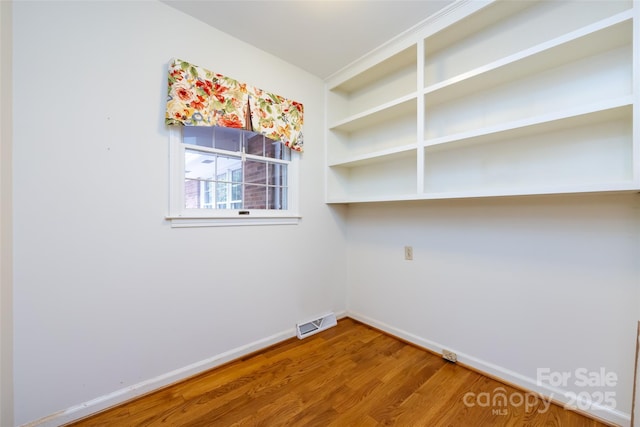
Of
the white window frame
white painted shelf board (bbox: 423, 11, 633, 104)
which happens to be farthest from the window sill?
white painted shelf board (bbox: 423, 11, 633, 104)

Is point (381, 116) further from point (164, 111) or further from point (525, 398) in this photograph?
point (525, 398)


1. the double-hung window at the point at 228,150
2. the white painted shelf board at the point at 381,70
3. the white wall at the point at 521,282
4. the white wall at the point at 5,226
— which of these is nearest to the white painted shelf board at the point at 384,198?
the white wall at the point at 521,282

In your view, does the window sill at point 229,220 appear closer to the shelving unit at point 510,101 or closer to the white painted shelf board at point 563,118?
the shelving unit at point 510,101

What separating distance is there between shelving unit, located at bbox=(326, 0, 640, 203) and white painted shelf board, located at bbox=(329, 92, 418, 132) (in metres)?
0.01

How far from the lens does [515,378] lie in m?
1.68

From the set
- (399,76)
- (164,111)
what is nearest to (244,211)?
(164,111)

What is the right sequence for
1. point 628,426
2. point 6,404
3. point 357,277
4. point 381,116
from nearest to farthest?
point 6,404 → point 628,426 → point 381,116 → point 357,277

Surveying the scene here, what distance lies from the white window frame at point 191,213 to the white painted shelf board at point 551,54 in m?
1.52

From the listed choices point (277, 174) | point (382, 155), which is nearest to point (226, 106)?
point (277, 174)

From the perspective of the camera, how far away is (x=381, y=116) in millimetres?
2293

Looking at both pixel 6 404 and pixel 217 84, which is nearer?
pixel 6 404

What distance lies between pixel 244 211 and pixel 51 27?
56.1 inches

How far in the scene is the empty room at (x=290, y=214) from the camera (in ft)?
4.36

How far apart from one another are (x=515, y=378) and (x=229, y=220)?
87.8 inches
